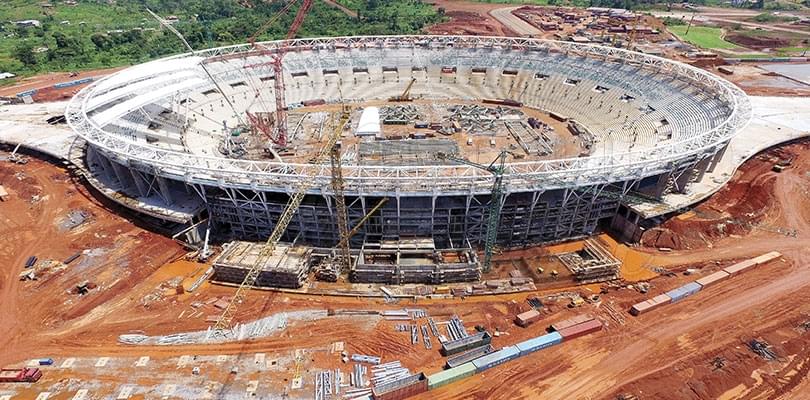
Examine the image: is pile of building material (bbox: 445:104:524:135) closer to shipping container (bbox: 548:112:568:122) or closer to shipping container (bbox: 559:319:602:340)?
shipping container (bbox: 548:112:568:122)

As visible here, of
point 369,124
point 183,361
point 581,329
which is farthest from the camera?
point 369,124

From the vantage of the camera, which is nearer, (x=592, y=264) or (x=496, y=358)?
(x=496, y=358)

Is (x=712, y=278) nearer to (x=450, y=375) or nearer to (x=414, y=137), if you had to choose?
(x=450, y=375)

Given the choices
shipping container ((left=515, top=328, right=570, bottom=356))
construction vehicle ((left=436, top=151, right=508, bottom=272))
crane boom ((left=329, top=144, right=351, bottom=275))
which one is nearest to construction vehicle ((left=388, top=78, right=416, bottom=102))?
crane boom ((left=329, top=144, right=351, bottom=275))

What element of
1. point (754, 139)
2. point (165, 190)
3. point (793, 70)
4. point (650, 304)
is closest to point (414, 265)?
point (650, 304)

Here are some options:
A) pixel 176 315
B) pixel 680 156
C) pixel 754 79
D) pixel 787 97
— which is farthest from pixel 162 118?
pixel 754 79

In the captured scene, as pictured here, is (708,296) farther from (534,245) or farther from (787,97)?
(787,97)
